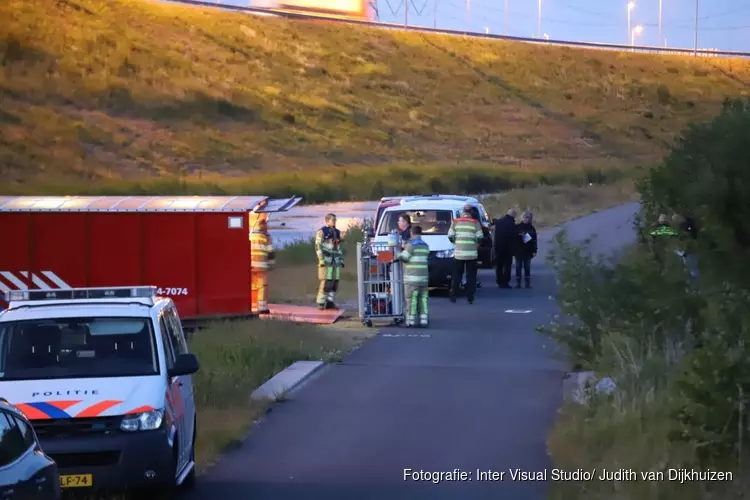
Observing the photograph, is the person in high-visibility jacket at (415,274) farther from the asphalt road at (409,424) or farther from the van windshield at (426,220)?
the van windshield at (426,220)

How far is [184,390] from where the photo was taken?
930 centimetres

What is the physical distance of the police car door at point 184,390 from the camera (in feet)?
29.7

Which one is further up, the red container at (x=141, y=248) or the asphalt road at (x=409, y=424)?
the red container at (x=141, y=248)

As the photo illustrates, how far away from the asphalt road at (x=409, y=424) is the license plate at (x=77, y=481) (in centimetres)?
130

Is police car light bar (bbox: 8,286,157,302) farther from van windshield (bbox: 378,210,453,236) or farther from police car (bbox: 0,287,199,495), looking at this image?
van windshield (bbox: 378,210,453,236)

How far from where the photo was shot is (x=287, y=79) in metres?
94.0

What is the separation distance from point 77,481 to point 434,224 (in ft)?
54.8

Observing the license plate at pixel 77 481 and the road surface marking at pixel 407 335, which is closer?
the license plate at pixel 77 481

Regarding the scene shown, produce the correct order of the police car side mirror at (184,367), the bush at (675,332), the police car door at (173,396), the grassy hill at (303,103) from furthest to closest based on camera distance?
the grassy hill at (303,103) → the police car side mirror at (184,367) → the police car door at (173,396) → the bush at (675,332)

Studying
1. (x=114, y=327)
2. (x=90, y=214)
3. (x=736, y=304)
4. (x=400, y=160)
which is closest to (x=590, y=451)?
(x=736, y=304)

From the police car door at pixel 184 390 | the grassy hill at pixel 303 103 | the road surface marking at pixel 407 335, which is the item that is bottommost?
the road surface marking at pixel 407 335

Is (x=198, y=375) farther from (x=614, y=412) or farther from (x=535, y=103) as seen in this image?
(x=535, y=103)

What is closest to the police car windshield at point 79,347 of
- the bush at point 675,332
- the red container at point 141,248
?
the bush at point 675,332

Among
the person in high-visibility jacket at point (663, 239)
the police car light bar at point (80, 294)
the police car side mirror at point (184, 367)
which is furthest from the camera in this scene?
the person in high-visibility jacket at point (663, 239)
